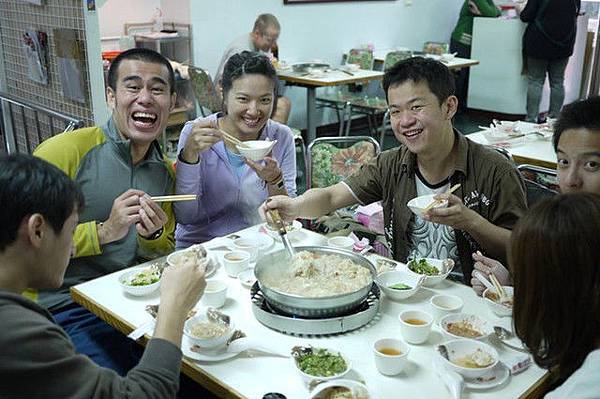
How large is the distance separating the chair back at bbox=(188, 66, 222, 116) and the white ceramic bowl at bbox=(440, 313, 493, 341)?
149 inches

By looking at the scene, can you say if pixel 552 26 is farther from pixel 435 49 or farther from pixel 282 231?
pixel 282 231

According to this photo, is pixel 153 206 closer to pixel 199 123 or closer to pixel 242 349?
pixel 199 123

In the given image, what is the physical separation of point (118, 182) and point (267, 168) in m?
0.60

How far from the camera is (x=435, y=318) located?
1.69 metres

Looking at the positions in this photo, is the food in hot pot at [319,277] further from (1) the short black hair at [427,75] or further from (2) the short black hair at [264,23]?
(2) the short black hair at [264,23]

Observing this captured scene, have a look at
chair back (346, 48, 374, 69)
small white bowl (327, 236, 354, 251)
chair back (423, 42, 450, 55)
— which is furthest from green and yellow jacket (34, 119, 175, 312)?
chair back (423, 42, 450, 55)

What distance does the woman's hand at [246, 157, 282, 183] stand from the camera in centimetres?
243

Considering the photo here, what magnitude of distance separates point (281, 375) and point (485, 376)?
1.58 feet

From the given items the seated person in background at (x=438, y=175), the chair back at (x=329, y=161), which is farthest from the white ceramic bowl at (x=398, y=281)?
the chair back at (x=329, y=161)

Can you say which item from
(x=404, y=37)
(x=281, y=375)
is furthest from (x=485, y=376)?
(x=404, y=37)

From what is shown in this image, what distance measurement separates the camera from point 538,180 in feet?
10.7

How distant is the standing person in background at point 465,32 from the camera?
790 centimetres

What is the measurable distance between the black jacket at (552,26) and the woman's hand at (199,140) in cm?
587

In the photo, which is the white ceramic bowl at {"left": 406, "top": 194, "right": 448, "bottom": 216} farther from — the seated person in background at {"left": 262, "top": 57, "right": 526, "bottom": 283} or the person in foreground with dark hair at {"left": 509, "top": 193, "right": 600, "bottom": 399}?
the person in foreground with dark hair at {"left": 509, "top": 193, "right": 600, "bottom": 399}
